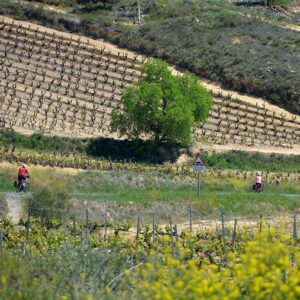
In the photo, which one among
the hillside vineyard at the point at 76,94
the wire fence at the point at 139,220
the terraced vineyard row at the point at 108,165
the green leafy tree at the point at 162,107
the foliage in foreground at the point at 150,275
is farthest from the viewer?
the hillside vineyard at the point at 76,94

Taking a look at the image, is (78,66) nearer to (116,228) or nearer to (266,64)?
(266,64)

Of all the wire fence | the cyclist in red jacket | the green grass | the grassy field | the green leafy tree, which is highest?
the green leafy tree

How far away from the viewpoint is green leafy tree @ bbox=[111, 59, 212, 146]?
50.5m

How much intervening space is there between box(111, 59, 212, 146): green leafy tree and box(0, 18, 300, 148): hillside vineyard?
322 cm

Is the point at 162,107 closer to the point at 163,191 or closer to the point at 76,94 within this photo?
the point at 163,191

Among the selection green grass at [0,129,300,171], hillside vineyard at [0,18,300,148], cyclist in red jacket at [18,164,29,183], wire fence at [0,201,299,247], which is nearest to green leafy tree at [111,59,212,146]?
green grass at [0,129,300,171]

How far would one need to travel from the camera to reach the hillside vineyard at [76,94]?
5641 centimetres

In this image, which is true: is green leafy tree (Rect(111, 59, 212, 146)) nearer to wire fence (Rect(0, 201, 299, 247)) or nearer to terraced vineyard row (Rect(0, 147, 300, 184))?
terraced vineyard row (Rect(0, 147, 300, 184))

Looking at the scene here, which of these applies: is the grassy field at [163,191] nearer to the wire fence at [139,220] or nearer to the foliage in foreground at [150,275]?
the wire fence at [139,220]

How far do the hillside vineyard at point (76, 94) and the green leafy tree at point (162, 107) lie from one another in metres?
3.22

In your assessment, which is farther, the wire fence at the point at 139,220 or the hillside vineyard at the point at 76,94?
the hillside vineyard at the point at 76,94

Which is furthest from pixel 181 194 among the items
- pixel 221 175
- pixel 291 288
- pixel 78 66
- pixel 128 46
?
pixel 128 46

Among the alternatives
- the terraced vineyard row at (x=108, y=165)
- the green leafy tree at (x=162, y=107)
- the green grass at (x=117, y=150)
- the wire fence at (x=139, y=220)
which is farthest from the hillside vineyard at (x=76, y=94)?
the wire fence at (x=139, y=220)

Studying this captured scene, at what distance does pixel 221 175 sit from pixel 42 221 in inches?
589
